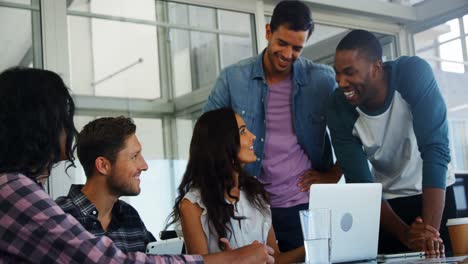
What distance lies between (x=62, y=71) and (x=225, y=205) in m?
1.36

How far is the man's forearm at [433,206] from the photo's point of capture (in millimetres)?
2223

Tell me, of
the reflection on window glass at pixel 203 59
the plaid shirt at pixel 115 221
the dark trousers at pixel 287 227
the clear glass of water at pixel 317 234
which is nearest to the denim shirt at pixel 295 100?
the dark trousers at pixel 287 227

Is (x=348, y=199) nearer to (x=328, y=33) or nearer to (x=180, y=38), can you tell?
(x=180, y=38)

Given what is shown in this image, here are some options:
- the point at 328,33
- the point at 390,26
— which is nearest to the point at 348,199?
the point at 328,33

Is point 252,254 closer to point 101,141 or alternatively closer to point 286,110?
point 101,141

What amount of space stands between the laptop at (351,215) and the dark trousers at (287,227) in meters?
0.54

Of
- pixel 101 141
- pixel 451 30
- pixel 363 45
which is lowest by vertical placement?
pixel 101 141

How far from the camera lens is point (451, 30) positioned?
4.59 meters

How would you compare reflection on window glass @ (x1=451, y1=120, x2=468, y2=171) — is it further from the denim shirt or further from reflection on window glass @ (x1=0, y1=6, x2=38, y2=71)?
reflection on window glass @ (x1=0, y1=6, x2=38, y2=71)

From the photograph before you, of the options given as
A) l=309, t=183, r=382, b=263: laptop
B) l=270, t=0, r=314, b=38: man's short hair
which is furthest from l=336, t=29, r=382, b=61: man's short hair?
l=309, t=183, r=382, b=263: laptop

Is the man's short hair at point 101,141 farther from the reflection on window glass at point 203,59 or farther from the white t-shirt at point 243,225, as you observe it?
the reflection on window glass at point 203,59

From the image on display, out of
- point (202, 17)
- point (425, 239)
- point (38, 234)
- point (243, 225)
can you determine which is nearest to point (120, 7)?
point (202, 17)

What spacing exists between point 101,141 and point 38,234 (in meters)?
1.10

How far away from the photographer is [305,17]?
2594 millimetres
